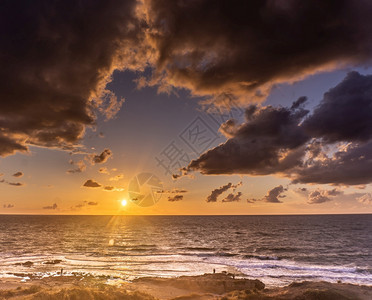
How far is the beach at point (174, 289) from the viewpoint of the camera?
20547 millimetres

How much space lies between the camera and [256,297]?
22.3m

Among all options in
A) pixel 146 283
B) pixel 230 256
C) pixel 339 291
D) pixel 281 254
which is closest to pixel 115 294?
pixel 146 283

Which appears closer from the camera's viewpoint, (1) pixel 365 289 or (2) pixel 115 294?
(2) pixel 115 294

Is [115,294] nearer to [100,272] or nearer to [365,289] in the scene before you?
[100,272]

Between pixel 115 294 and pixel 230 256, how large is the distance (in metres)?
36.7

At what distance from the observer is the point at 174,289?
90.4ft

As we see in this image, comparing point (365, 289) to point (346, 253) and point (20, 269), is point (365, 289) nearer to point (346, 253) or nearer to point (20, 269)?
point (346, 253)

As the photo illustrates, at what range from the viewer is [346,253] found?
184 feet

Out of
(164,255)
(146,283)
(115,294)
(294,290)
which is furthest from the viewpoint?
(164,255)

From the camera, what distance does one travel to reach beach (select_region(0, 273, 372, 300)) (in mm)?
20547

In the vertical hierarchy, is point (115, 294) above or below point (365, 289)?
above

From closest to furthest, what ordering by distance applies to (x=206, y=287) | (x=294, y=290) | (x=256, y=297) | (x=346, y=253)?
(x=256, y=297) → (x=294, y=290) → (x=206, y=287) → (x=346, y=253)

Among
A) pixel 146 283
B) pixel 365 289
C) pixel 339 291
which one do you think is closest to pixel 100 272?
pixel 146 283

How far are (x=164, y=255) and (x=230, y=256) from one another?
1387 cm
